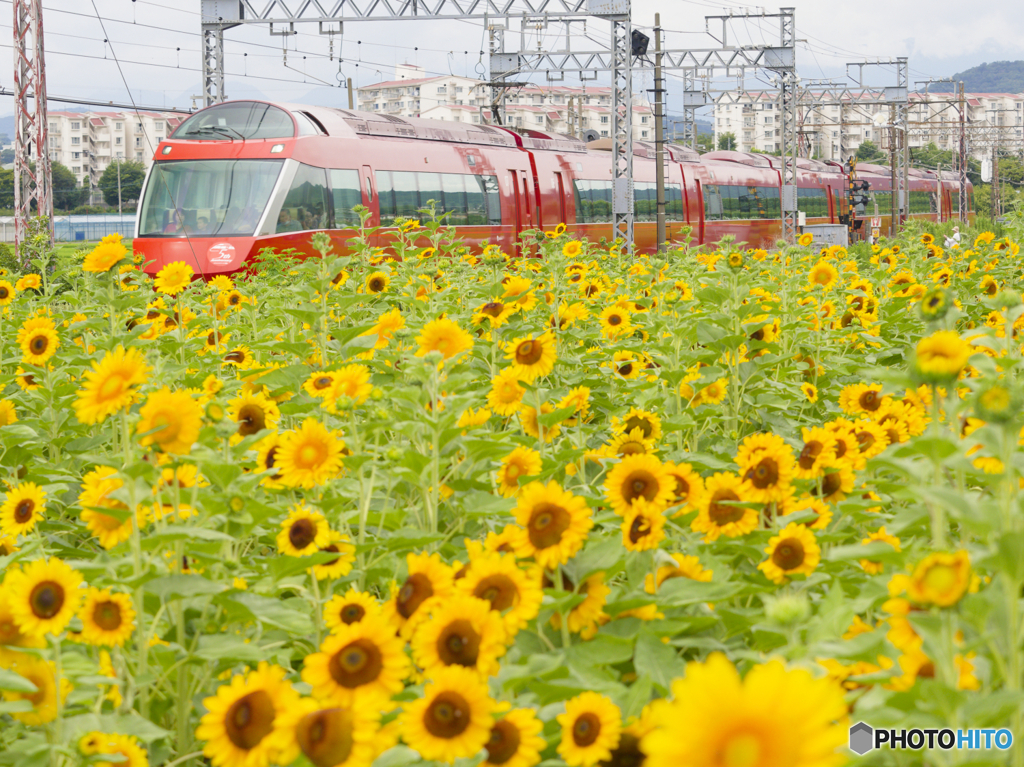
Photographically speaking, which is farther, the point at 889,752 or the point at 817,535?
the point at 817,535

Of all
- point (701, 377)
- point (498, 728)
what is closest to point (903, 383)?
point (498, 728)

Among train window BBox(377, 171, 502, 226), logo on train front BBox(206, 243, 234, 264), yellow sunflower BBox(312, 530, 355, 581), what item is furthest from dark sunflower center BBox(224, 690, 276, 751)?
train window BBox(377, 171, 502, 226)

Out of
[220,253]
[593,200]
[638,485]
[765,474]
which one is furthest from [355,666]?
[593,200]

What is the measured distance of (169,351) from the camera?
5.23 m

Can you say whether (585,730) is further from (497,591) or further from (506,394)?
(506,394)

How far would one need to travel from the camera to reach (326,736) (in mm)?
1538

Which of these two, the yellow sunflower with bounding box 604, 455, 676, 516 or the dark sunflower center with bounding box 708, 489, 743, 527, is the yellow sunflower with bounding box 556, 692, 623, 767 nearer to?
the yellow sunflower with bounding box 604, 455, 676, 516

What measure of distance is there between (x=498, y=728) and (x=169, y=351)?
13.6 ft

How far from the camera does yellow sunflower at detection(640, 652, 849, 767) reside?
87 cm

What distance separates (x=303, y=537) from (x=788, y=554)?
1.04 m

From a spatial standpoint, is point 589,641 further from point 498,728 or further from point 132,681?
point 132,681

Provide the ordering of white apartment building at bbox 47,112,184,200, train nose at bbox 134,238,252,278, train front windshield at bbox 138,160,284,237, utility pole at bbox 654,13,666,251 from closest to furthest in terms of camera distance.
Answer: train nose at bbox 134,238,252,278, train front windshield at bbox 138,160,284,237, utility pole at bbox 654,13,666,251, white apartment building at bbox 47,112,184,200

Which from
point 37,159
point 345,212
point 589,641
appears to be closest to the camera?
point 589,641

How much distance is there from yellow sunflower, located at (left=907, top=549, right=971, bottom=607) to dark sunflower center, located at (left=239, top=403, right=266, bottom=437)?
6.97ft
